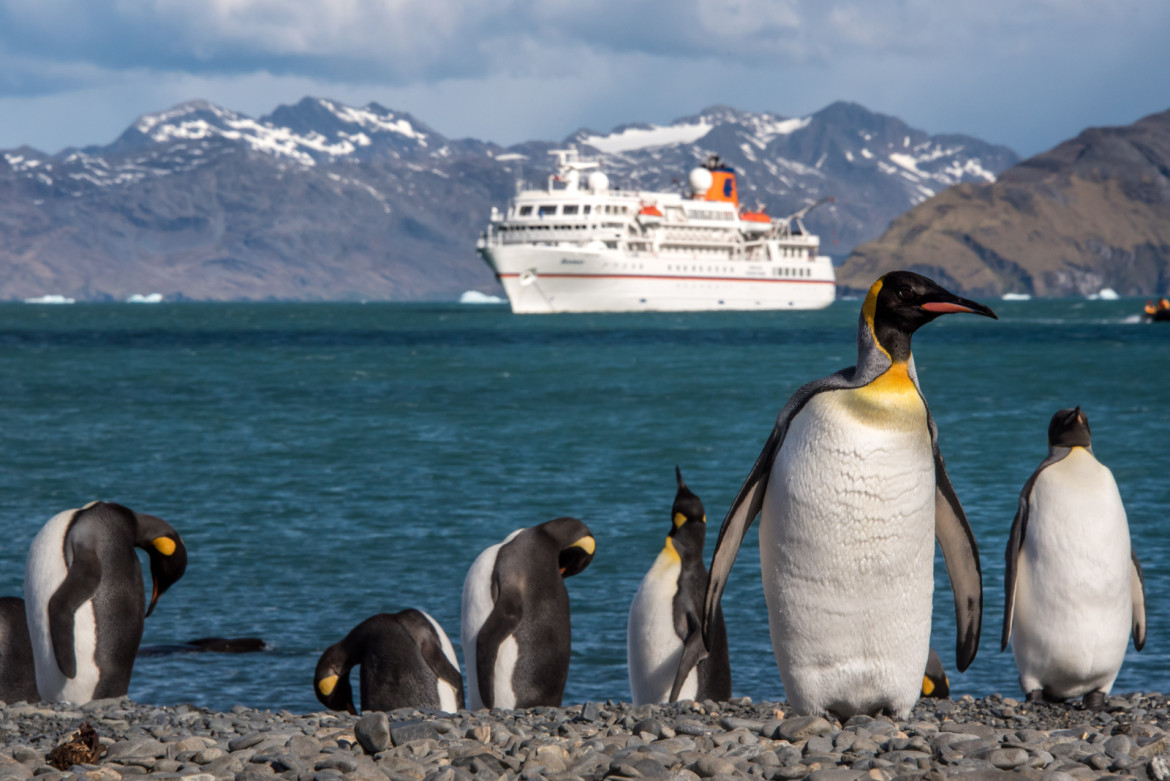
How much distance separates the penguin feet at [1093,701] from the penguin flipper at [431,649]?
291 cm

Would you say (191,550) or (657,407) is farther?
(657,407)

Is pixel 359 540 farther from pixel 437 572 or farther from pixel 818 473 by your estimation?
pixel 818 473

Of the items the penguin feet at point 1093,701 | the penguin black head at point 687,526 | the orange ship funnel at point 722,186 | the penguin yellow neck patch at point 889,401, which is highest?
the orange ship funnel at point 722,186

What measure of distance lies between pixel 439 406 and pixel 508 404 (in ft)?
5.40

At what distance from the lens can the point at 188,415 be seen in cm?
2945

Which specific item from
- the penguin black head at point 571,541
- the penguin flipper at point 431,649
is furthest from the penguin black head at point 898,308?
the penguin flipper at point 431,649

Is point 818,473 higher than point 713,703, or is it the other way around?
point 818,473

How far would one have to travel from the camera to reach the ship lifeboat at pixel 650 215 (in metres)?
91.1

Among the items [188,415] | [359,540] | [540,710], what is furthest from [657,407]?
[540,710]

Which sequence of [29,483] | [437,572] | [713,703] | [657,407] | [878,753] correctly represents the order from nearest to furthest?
[878,753], [713,703], [437,572], [29,483], [657,407]

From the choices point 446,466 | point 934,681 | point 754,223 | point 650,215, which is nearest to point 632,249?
point 650,215

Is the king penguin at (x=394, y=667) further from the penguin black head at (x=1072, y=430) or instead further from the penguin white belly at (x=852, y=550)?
the penguin black head at (x=1072, y=430)

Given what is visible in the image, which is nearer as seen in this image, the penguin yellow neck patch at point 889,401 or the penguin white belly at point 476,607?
the penguin yellow neck patch at point 889,401

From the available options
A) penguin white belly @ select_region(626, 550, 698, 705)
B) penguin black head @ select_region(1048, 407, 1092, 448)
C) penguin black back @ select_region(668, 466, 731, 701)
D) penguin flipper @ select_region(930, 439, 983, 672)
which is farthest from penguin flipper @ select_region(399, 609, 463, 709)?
penguin black head @ select_region(1048, 407, 1092, 448)
